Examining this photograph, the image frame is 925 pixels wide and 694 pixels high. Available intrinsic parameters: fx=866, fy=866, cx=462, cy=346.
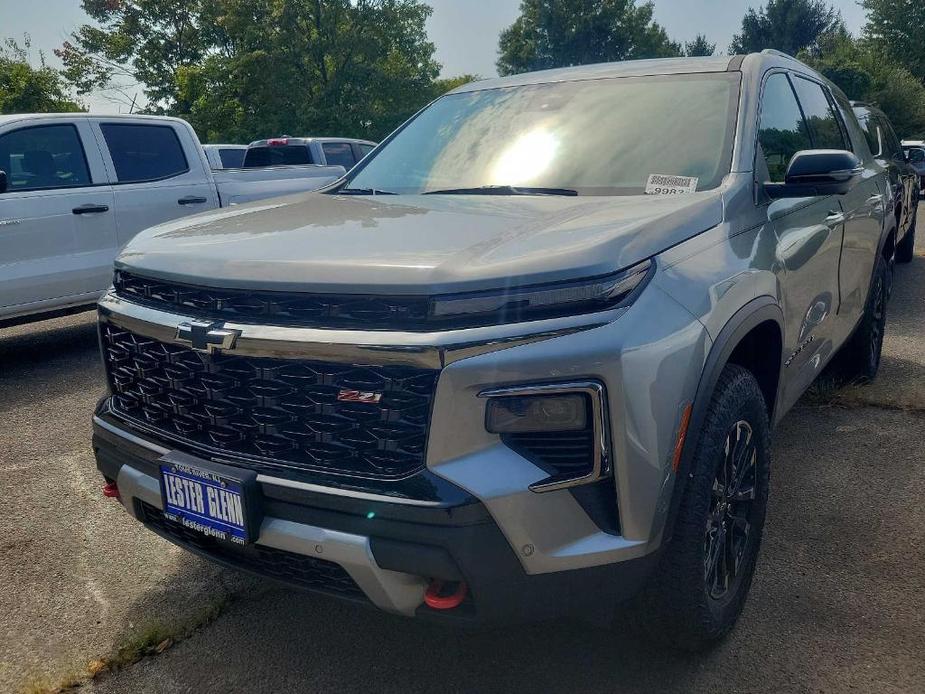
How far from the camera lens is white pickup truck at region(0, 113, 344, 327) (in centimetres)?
616

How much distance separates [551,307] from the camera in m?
2.08

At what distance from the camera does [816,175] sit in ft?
9.84

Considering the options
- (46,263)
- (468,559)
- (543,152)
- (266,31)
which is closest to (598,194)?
(543,152)

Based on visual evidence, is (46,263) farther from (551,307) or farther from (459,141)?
(551,307)

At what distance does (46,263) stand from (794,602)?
5.60 metres

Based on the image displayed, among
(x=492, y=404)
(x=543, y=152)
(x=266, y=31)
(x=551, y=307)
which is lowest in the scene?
(x=492, y=404)

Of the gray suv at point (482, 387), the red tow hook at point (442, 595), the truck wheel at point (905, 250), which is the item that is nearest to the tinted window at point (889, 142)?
the truck wheel at point (905, 250)

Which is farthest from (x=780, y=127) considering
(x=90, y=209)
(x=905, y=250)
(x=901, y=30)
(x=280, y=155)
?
(x=901, y=30)

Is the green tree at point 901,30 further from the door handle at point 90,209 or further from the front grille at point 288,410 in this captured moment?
the front grille at point 288,410

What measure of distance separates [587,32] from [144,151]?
201ft

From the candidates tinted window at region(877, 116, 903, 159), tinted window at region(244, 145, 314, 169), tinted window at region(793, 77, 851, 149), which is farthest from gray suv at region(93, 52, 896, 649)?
A: tinted window at region(244, 145, 314, 169)

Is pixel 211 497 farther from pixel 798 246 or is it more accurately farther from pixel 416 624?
pixel 798 246

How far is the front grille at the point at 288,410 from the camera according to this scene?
81.0 inches

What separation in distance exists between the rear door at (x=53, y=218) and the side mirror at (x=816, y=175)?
17.2ft
